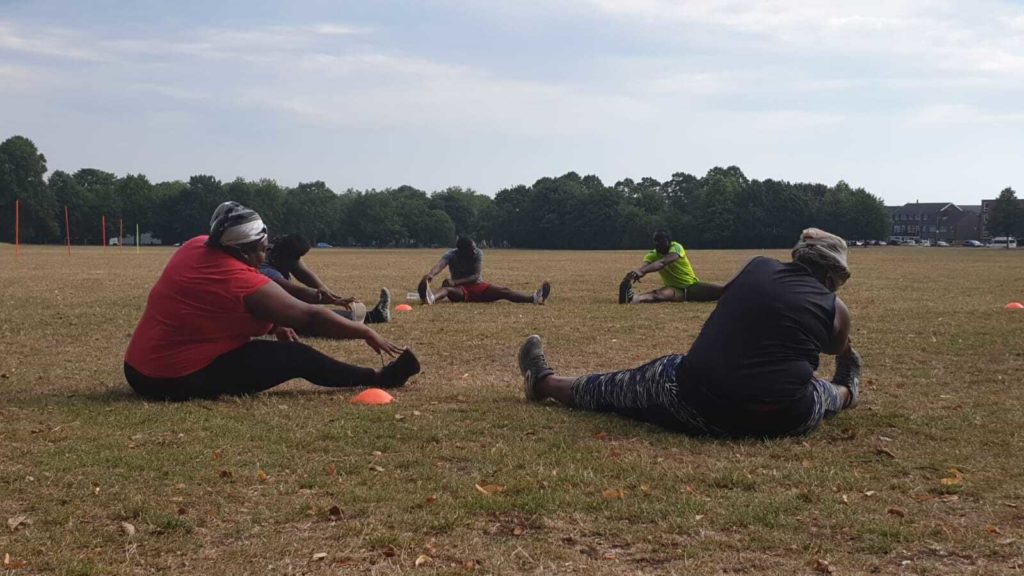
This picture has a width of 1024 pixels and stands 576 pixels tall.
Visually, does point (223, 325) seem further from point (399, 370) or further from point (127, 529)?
point (127, 529)

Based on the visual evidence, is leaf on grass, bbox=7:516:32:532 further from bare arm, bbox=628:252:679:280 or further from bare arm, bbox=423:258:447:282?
bare arm, bbox=628:252:679:280

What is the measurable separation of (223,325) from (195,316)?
0.76ft

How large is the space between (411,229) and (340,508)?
478 feet

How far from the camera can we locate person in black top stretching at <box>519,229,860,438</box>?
249 inches

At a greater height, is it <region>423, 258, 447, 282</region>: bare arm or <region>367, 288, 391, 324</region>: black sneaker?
<region>423, 258, 447, 282</region>: bare arm

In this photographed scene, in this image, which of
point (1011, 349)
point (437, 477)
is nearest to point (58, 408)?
point (437, 477)

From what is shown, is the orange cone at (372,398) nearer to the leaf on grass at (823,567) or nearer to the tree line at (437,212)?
the leaf on grass at (823,567)

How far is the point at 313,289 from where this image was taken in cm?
1361

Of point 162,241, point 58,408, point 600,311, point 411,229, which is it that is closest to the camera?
point 58,408

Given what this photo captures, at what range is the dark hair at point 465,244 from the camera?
18672 mm

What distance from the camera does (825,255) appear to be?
6.65 metres

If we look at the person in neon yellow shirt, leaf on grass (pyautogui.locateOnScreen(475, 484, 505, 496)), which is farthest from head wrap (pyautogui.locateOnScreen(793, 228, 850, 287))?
the person in neon yellow shirt

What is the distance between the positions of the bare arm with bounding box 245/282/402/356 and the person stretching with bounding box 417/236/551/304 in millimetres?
10882

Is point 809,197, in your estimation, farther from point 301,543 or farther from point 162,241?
point 301,543
